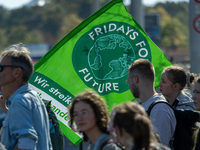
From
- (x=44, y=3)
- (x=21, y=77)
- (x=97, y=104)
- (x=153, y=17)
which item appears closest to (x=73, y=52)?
(x=21, y=77)

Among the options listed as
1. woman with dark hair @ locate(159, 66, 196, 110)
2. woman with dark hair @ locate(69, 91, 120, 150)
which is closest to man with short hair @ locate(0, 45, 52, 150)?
woman with dark hair @ locate(69, 91, 120, 150)

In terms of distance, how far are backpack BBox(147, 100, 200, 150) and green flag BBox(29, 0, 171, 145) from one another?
1.14 metres

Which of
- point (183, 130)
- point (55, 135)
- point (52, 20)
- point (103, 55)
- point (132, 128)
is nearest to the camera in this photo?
point (132, 128)

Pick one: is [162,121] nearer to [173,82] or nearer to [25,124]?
[173,82]

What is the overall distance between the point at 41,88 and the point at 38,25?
113836mm

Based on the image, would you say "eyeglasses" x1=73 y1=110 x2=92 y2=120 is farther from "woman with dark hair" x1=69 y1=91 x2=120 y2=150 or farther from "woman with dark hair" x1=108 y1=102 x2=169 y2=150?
"woman with dark hair" x1=108 y1=102 x2=169 y2=150

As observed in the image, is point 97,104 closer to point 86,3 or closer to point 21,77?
point 21,77

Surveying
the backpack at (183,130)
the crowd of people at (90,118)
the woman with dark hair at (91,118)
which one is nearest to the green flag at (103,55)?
the crowd of people at (90,118)

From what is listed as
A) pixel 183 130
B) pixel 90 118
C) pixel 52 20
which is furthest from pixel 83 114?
pixel 52 20

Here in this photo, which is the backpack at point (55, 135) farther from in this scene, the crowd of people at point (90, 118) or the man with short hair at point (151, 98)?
the man with short hair at point (151, 98)

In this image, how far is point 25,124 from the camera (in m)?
2.46

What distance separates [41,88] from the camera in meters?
3.93

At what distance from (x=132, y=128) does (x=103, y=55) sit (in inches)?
85.8

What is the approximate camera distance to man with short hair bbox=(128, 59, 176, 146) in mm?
2908
